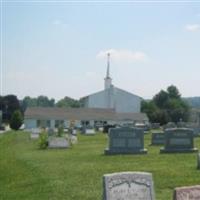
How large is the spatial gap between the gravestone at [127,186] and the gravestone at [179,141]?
17.2 m

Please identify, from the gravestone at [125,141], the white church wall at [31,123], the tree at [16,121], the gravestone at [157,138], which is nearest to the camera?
the gravestone at [125,141]

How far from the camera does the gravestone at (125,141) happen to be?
25688mm

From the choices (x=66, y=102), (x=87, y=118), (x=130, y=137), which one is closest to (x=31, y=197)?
(x=130, y=137)

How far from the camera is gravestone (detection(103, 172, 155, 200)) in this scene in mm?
8445

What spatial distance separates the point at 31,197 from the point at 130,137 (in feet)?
46.0

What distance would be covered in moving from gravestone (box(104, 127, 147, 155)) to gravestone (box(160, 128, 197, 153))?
1138 millimetres

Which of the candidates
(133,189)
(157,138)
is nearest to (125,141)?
(157,138)

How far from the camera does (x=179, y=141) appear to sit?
26141 mm

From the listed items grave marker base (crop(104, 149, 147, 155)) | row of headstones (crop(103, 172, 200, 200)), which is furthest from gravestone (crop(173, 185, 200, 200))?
grave marker base (crop(104, 149, 147, 155))

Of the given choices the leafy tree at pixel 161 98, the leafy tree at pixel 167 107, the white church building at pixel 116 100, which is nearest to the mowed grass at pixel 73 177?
the leafy tree at pixel 167 107

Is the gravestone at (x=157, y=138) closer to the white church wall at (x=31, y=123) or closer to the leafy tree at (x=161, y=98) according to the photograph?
the white church wall at (x=31, y=123)

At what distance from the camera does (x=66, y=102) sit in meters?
184

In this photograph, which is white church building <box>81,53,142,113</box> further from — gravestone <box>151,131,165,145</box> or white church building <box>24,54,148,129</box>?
gravestone <box>151,131,165,145</box>

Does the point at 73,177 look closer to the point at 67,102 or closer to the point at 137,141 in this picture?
the point at 137,141
